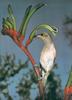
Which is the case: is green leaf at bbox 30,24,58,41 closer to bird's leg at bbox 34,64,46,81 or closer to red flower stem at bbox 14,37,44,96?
red flower stem at bbox 14,37,44,96

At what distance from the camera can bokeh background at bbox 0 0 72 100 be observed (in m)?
2.74

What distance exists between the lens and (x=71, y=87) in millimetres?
2748

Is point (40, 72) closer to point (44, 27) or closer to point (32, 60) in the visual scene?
point (32, 60)

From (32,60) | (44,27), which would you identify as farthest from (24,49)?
(44,27)

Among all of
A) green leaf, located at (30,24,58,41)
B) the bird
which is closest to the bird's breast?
the bird

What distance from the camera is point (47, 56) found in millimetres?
2750

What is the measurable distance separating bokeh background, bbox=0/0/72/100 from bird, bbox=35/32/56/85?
3 centimetres

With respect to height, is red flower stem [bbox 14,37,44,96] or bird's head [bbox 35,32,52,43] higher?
bird's head [bbox 35,32,52,43]

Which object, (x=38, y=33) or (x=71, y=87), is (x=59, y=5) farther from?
(x=71, y=87)

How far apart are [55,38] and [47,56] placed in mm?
125

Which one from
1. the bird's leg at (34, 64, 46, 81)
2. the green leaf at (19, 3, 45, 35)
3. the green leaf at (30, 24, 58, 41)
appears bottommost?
the bird's leg at (34, 64, 46, 81)

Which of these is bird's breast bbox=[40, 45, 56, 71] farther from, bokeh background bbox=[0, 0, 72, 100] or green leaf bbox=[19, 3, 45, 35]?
green leaf bbox=[19, 3, 45, 35]

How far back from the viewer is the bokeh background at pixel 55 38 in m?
2.74

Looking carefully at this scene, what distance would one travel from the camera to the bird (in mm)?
2746
